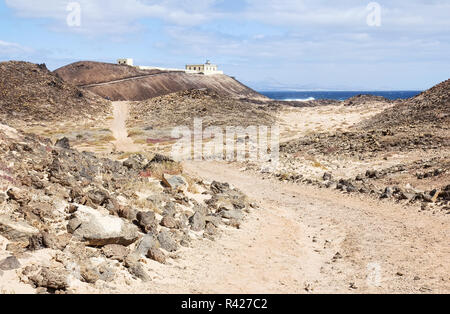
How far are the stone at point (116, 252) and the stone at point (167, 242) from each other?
1.32m

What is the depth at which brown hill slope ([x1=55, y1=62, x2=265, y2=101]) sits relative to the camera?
85688 mm

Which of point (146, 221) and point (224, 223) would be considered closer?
point (146, 221)

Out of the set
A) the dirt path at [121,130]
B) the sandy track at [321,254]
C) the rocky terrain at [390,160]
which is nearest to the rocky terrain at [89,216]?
the sandy track at [321,254]

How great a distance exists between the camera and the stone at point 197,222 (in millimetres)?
12727

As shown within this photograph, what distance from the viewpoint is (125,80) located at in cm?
9144

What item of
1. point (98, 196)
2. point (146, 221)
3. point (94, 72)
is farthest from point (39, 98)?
point (146, 221)

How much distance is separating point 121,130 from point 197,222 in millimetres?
40633

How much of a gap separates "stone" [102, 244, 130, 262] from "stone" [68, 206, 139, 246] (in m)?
0.18

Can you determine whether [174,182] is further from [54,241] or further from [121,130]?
[121,130]

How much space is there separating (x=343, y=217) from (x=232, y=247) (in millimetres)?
6036
